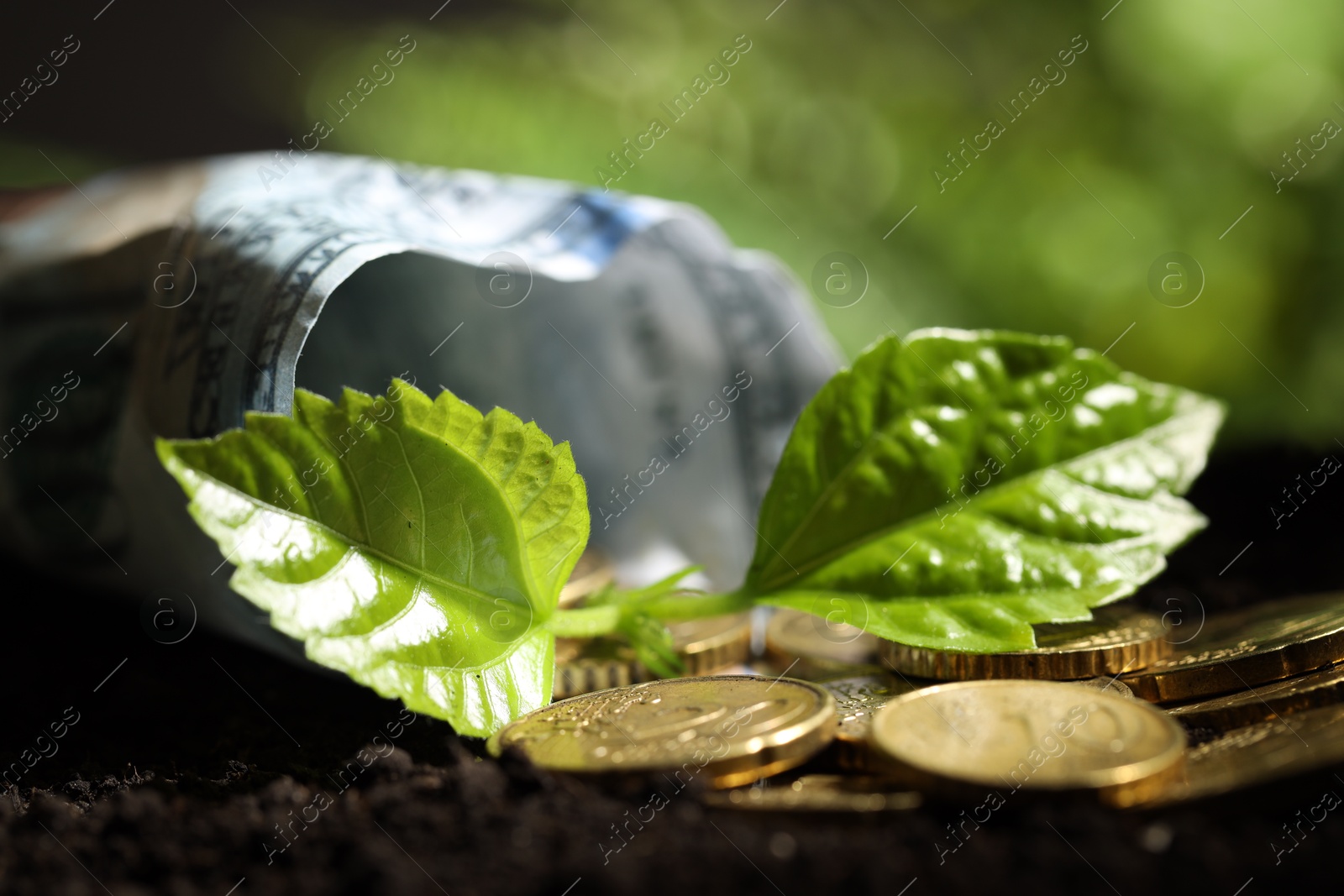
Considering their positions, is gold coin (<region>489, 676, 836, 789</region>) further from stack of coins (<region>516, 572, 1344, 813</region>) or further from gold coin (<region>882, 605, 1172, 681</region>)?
gold coin (<region>882, 605, 1172, 681</region>)

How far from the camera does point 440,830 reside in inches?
25.6

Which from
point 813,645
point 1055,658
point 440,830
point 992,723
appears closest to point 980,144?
point 813,645

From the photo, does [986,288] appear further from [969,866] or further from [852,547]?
[969,866]

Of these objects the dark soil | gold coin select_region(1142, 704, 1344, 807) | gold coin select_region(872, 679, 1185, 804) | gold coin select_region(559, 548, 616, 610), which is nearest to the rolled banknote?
gold coin select_region(559, 548, 616, 610)

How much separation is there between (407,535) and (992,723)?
→ 478 mm

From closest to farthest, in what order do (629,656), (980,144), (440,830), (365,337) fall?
(440,830) < (629,656) < (365,337) < (980,144)

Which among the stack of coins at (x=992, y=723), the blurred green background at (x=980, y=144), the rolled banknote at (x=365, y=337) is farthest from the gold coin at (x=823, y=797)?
the blurred green background at (x=980, y=144)

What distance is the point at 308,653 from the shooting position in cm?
74

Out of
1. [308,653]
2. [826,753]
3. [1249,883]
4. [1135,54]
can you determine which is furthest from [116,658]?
[1135,54]

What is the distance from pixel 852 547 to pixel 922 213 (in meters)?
1.75

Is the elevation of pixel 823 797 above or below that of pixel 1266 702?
above

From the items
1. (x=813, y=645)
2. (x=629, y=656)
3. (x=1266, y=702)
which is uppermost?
(x=629, y=656)

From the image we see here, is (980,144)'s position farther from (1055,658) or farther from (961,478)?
(1055,658)

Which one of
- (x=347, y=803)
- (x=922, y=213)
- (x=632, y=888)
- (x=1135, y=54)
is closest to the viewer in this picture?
(x=632, y=888)
